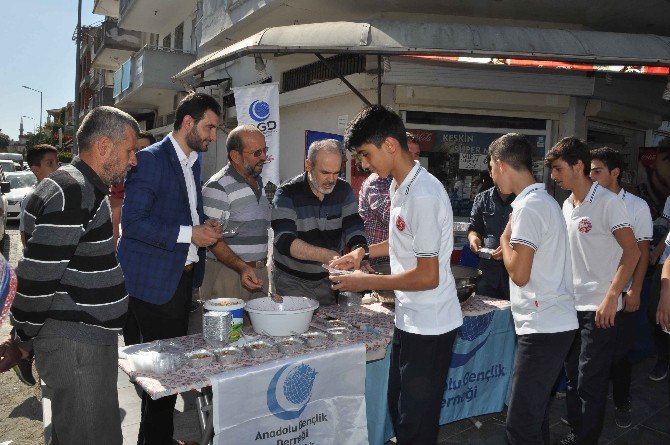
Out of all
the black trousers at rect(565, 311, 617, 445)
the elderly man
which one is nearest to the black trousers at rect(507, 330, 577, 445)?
the black trousers at rect(565, 311, 617, 445)

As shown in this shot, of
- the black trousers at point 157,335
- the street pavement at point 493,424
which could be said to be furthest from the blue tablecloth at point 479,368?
the black trousers at point 157,335

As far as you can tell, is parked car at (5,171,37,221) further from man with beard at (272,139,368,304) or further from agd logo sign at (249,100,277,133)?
man with beard at (272,139,368,304)

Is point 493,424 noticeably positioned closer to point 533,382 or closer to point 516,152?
point 533,382

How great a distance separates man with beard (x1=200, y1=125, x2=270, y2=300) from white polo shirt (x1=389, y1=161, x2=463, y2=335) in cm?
136

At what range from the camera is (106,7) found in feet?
84.7

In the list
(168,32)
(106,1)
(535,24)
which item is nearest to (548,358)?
(535,24)

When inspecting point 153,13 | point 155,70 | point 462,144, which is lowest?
point 462,144

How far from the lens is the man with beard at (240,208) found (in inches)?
147

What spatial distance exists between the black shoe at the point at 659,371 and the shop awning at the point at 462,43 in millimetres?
3173

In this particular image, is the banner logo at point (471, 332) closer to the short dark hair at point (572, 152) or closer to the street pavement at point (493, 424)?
the street pavement at point (493, 424)

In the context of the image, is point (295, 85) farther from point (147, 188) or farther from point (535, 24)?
point (147, 188)

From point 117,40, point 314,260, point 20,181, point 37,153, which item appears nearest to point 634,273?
point 314,260

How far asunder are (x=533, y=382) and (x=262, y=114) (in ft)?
19.3

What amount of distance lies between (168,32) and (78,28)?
4777 millimetres
